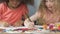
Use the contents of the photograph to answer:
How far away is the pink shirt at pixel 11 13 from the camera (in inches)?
46.0

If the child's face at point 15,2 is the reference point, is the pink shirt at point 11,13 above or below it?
below

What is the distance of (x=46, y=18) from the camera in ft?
3.86

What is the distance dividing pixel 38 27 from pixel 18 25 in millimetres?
136

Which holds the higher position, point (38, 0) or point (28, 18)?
point (38, 0)

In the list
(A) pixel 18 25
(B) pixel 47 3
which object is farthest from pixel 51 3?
(A) pixel 18 25

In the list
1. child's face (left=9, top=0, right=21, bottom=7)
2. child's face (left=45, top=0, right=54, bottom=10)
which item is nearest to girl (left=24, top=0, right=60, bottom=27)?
child's face (left=45, top=0, right=54, bottom=10)

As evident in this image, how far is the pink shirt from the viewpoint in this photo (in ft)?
3.84

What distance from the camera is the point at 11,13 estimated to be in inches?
46.3

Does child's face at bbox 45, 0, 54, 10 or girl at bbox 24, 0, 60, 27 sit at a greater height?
child's face at bbox 45, 0, 54, 10

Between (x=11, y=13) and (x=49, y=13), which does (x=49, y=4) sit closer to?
(x=49, y=13)

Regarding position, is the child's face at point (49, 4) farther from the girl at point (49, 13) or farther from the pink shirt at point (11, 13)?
the pink shirt at point (11, 13)

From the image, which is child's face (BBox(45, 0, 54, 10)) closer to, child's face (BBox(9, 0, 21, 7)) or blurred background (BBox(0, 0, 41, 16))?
blurred background (BBox(0, 0, 41, 16))

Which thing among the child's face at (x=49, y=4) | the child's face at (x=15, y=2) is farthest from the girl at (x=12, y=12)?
the child's face at (x=49, y=4)

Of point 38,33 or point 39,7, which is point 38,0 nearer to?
point 39,7
